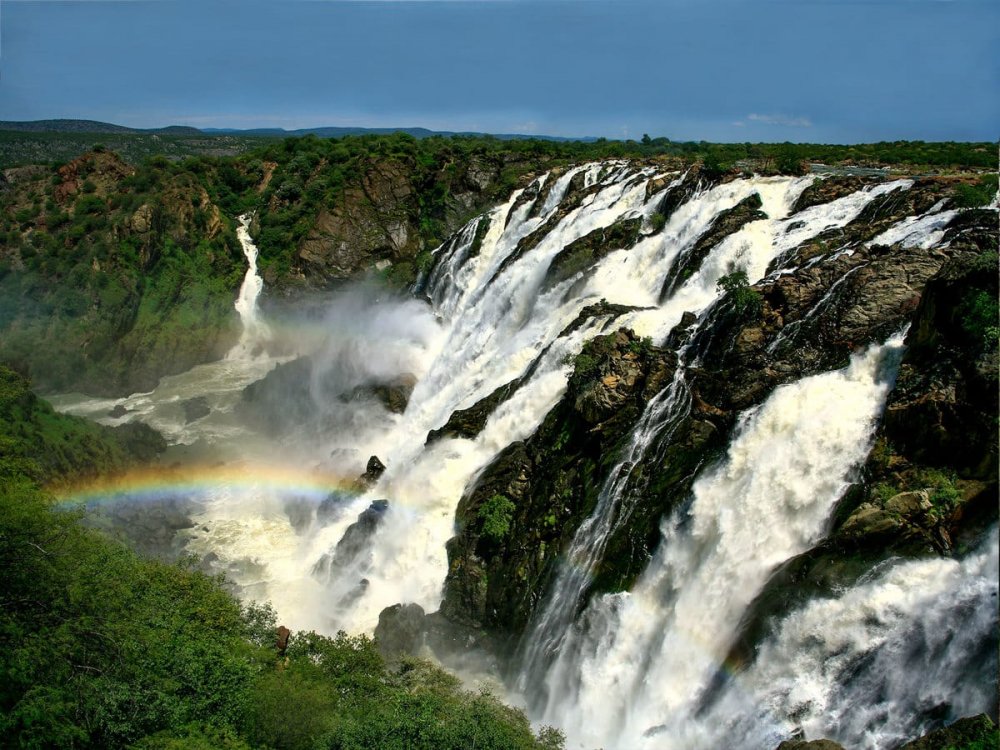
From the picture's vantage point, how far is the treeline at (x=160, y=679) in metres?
10.2

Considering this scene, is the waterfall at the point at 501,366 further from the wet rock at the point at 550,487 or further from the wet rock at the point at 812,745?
the wet rock at the point at 812,745

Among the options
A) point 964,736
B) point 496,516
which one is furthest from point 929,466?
point 496,516

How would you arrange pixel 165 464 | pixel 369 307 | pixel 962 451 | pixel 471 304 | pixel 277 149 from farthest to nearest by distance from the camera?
1. pixel 277 149
2. pixel 369 307
3. pixel 471 304
4. pixel 165 464
5. pixel 962 451

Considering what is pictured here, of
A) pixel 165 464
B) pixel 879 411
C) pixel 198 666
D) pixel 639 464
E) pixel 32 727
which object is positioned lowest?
pixel 165 464

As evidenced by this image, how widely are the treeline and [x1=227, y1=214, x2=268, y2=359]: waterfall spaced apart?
106ft

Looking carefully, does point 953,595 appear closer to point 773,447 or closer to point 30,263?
point 773,447

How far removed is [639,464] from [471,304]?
67.6 ft

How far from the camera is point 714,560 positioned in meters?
14.1

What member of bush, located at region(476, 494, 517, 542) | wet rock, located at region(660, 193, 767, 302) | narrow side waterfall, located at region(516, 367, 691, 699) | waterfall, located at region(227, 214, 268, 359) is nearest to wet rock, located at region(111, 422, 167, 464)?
waterfall, located at region(227, 214, 268, 359)

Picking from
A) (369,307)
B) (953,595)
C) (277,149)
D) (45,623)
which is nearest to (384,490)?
(45,623)

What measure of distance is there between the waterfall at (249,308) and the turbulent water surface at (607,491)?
2.87 m

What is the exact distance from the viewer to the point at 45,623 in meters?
10.8

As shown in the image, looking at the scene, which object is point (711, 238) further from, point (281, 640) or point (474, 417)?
point (281, 640)

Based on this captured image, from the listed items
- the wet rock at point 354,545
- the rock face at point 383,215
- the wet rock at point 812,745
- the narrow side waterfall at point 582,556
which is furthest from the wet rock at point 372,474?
the rock face at point 383,215
